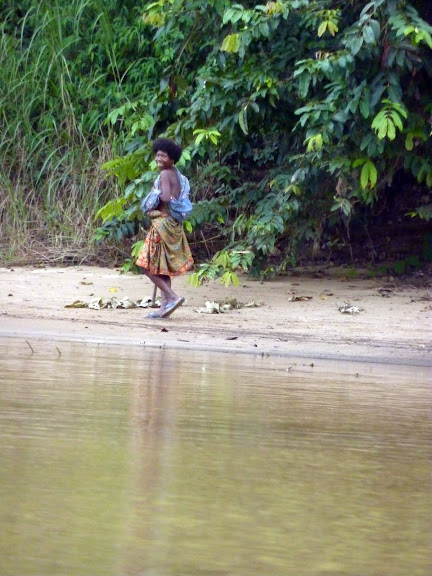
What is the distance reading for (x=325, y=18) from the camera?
8.31 m

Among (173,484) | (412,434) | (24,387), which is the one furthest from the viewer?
(24,387)

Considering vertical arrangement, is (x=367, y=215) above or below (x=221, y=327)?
above

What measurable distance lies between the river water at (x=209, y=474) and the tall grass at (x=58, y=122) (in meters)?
5.83

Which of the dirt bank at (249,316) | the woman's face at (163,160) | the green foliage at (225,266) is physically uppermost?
the woman's face at (163,160)

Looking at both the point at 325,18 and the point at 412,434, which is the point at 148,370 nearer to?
the point at 412,434

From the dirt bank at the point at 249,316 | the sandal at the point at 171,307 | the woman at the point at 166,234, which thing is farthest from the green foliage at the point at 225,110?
the sandal at the point at 171,307

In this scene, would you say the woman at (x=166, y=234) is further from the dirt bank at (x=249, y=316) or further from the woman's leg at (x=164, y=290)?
the dirt bank at (x=249, y=316)

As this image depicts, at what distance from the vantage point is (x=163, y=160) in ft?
27.3

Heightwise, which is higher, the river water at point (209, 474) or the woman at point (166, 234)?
the woman at point (166, 234)

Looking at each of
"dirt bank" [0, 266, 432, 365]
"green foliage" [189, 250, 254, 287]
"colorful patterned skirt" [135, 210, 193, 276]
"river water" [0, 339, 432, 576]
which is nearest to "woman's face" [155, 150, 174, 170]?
"colorful patterned skirt" [135, 210, 193, 276]

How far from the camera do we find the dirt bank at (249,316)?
7.25 metres

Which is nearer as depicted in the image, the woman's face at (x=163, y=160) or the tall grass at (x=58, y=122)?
the woman's face at (x=163, y=160)

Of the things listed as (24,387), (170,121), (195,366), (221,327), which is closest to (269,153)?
(170,121)

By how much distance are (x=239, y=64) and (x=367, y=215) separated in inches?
116
